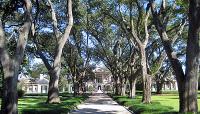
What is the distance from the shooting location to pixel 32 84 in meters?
134

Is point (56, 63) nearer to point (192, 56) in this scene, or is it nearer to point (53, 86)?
point (53, 86)

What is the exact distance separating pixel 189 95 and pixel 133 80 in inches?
958

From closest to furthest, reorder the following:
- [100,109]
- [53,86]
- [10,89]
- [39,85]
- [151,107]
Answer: [10,89], [151,107], [100,109], [53,86], [39,85]

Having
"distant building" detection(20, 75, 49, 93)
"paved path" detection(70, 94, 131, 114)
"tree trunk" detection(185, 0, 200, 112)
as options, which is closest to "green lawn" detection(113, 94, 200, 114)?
"paved path" detection(70, 94, 131, 114)

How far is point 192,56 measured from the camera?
50.9 ft

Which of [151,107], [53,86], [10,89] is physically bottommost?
[151,107]

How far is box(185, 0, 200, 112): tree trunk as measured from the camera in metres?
15.4

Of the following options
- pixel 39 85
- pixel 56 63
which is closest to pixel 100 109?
pixel 56 63

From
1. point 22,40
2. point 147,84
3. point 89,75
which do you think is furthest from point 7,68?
point 89,75

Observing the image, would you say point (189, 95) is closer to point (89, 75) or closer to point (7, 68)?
point (7, 68)

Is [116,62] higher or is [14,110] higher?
[116,62]

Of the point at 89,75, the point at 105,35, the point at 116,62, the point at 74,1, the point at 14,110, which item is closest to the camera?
the point at 14,110

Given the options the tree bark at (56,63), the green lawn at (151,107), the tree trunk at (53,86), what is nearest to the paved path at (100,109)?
the green lawn at (151,107)

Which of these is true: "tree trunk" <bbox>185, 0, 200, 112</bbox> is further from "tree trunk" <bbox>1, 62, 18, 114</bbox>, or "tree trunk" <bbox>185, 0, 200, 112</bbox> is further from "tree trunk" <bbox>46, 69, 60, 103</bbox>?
"tree trunk" <bbox>46, 69, 60, 103</bbox>
